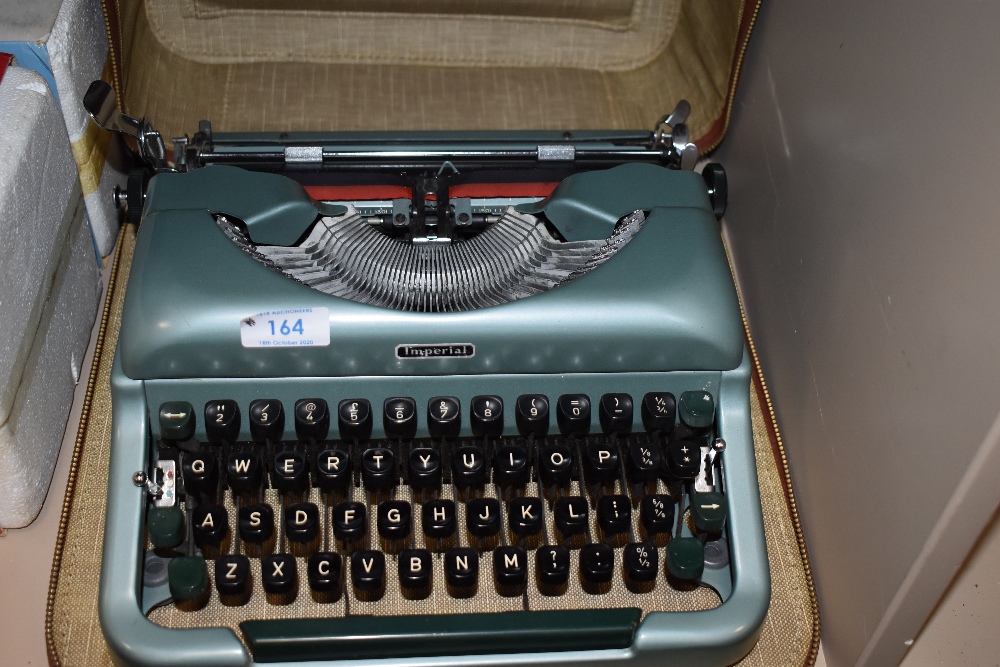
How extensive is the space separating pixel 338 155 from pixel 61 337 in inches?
23.7

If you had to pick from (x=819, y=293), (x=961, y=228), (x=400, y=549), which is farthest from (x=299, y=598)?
(x=961, y=228)

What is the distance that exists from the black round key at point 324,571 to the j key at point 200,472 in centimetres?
19

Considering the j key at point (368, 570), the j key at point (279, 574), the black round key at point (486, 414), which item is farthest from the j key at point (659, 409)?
the j key at point (279, 574)

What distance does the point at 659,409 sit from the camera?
162 centimetres

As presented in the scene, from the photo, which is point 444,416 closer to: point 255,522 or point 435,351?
point 435,351

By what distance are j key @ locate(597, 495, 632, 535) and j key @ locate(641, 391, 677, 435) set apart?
0.40 feet

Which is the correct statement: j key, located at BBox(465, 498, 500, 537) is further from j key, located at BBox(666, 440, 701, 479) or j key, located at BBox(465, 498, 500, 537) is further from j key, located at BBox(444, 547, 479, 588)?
j key, located at BBox(666, 440, 701, 479)

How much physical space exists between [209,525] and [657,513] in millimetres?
648

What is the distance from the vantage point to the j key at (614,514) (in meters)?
1.60

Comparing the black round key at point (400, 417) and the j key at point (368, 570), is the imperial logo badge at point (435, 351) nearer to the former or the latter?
the black round key at point (400, 417)

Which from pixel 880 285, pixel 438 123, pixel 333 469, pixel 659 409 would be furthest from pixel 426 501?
pixel 438 123

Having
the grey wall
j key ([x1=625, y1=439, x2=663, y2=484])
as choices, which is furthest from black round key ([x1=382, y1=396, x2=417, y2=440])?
the grey wall

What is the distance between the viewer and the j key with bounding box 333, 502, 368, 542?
158 centimetres

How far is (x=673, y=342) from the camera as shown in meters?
1.62
